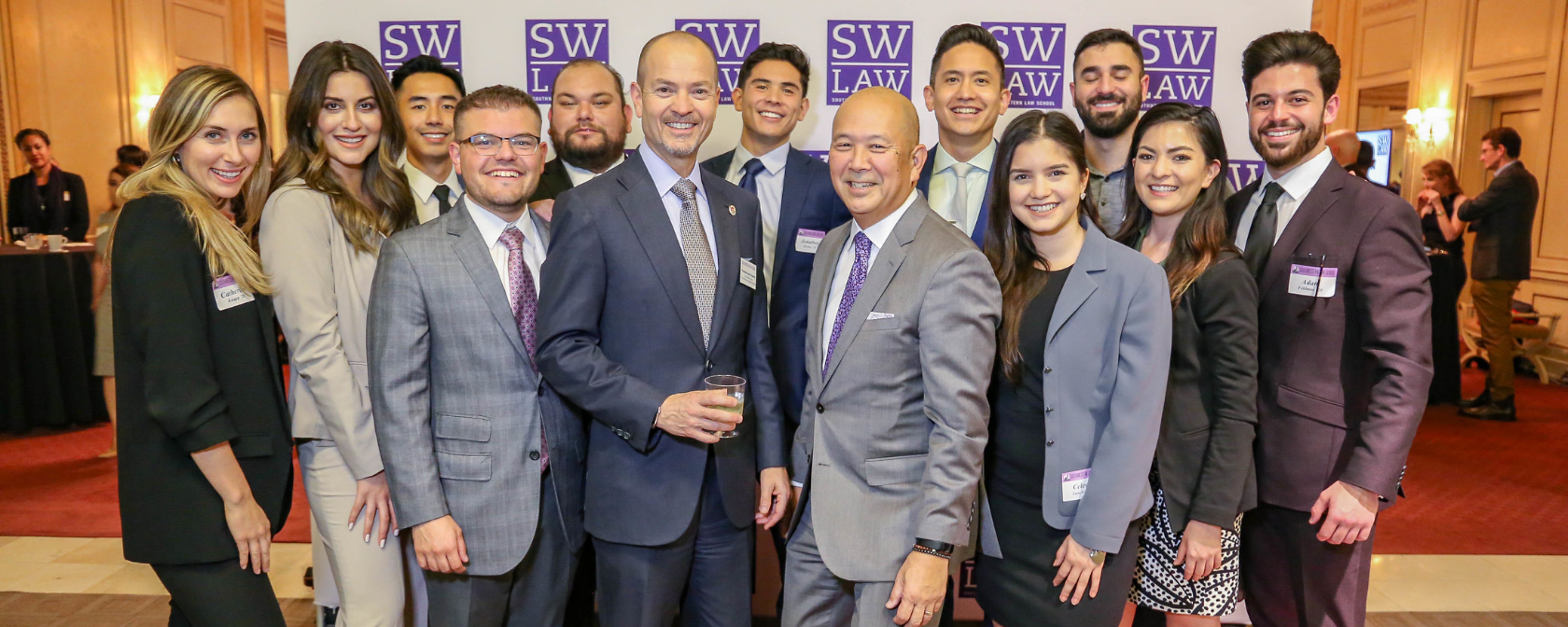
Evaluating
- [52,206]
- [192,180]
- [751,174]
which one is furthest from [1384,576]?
[52,206]

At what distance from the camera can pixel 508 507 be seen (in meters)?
2.21

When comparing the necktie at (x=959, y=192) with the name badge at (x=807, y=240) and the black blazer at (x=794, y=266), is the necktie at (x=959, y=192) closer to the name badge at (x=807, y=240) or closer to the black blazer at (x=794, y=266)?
the black blazer at (x=794, y=266)

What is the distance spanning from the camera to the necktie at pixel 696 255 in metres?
2.24

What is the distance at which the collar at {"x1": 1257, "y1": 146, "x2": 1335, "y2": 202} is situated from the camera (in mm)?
2533

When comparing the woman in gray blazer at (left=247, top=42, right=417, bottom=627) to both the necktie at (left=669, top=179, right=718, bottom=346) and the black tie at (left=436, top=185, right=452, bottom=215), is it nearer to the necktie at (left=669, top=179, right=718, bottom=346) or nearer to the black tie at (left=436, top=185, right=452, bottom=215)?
the black tie at (left=436, top=185, right=452, bottom=215)

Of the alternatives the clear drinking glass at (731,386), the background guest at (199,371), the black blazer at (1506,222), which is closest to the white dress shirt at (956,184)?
the clear drinking glass at (731,386)

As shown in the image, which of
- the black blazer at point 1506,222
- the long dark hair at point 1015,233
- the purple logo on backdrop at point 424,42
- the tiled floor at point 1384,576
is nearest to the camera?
the long dark hair at point 1015,233

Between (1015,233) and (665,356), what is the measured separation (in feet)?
3.09

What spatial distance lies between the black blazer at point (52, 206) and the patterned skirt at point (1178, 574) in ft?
30.7

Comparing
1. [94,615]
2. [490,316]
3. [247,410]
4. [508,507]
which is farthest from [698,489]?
[94,615]

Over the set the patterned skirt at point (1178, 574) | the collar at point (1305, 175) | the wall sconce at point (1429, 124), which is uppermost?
the wall sconce at point (1429, 124)

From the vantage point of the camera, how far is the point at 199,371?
2031 millimetres

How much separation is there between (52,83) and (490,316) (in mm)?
10271

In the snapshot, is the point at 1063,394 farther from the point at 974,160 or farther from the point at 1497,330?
the point at 1497,330
